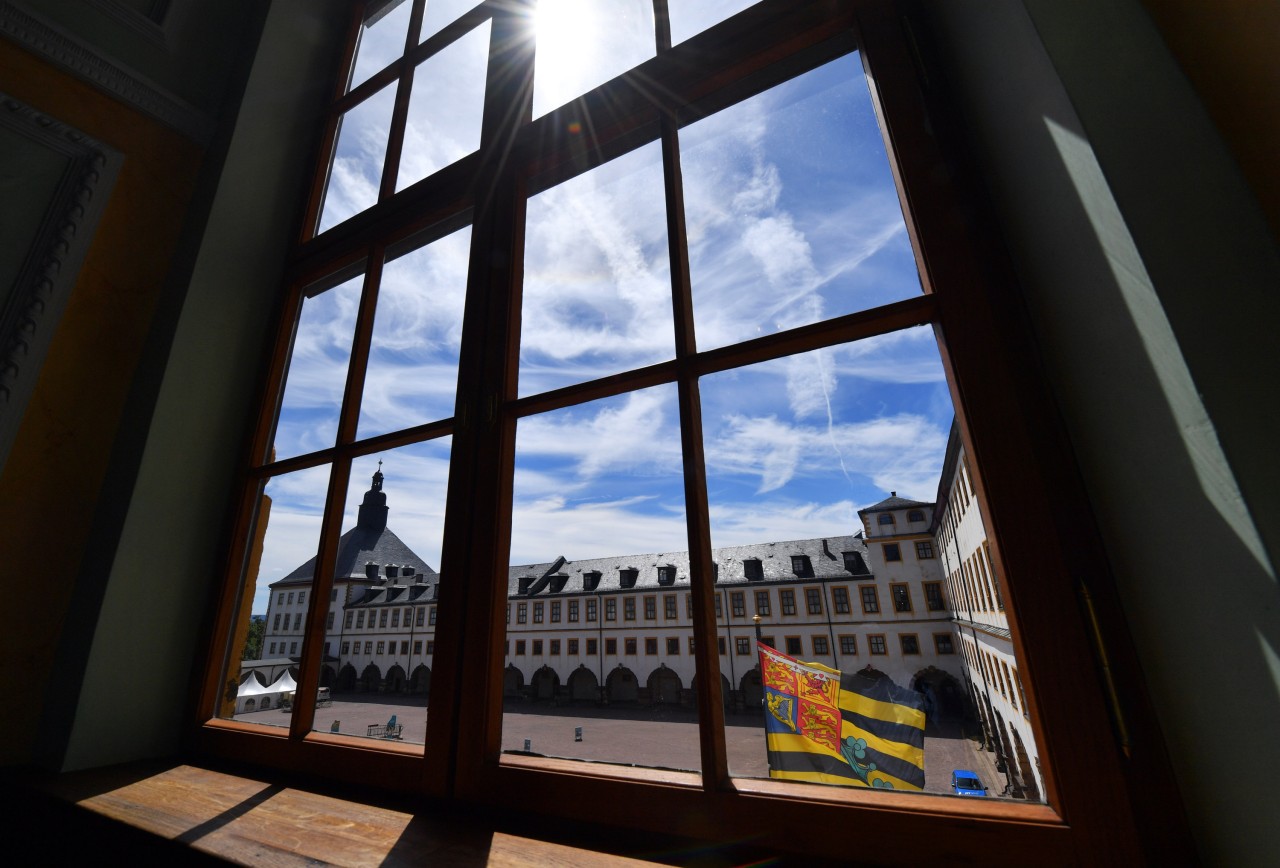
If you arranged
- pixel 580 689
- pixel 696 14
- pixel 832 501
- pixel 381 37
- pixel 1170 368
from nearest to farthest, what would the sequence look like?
1. pixel 1170 368
2. pixel 832 501
3. pixel 696 14
4. pixel 381 37
5. pixel 580 689

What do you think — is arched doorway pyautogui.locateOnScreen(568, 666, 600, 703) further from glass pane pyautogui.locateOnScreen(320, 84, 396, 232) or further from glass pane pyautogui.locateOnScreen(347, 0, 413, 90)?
glass pane pyautogui.locateOnScreen(347, 0, 413, 90)

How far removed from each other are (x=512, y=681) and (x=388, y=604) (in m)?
0.37

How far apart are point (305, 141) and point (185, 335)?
0.96 m

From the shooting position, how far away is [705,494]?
2.68ft

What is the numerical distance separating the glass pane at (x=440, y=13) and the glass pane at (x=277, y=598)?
1674 millimetres

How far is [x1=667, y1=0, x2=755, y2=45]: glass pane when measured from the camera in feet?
3.90

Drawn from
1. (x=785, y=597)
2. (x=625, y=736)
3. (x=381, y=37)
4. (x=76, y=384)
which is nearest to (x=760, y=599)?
(x=785, y=597)

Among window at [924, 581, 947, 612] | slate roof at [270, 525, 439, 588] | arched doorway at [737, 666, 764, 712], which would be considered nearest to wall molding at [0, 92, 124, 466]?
slate roof at [270, 525, 439, 588]

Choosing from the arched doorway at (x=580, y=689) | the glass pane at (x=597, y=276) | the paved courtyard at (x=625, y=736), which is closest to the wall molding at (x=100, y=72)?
the glass pane at (x=597, y=276)

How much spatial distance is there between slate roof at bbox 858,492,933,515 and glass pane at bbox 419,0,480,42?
2.11 metres

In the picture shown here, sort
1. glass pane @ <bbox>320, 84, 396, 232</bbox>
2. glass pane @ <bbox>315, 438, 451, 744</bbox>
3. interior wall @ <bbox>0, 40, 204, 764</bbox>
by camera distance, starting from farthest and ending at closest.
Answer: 1. glass pane @ <bbox>320, 84, 396, 232</bbox>
2. interior wall @ <bbox>0, 40, 204, 764</bbox>
3. glass pane @ <bbox>315, 438, 451, 744</bbox>

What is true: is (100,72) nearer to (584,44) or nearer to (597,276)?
(584,44)

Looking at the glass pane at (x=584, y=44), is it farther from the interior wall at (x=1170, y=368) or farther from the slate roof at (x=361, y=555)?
the slate roof at (x=361, y=555)

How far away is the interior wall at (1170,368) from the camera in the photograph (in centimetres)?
40
